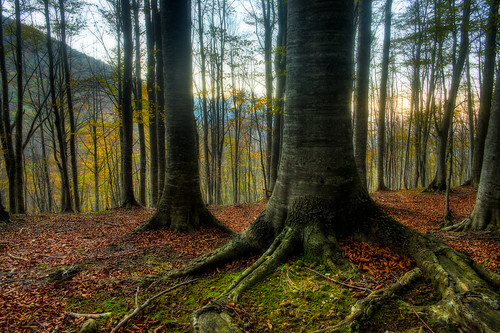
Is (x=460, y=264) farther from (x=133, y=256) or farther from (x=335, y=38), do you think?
(x=133, y=256)

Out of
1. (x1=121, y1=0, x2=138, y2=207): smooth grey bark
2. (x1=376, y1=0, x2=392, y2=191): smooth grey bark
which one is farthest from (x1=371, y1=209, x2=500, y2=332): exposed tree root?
(x1=376, y1=0, x2=392, y2=191): smooth grey bark

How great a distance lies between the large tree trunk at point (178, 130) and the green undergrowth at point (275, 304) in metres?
2.92

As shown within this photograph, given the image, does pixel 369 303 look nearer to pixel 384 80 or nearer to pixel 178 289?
pixel 178 289

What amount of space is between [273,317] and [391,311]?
869mm

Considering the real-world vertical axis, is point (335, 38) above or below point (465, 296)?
above

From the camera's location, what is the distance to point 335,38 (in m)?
2.95

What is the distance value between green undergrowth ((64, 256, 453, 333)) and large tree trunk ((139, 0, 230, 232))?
115 inches

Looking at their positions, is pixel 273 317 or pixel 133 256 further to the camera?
pixel 133 256

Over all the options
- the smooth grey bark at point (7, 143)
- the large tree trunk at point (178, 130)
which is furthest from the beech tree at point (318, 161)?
the smooth grey bark at point (7, 143)

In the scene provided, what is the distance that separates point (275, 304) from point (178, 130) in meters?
4.43

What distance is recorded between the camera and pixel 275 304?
2.11m

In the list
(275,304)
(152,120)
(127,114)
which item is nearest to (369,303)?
(275,304)

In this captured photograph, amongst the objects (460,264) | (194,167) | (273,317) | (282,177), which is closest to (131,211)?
(194,167)

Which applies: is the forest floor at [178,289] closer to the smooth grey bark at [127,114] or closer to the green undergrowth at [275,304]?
the green undergrowth at [275,304]
